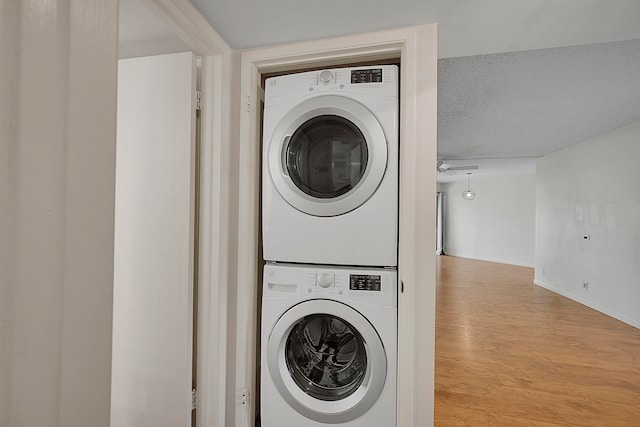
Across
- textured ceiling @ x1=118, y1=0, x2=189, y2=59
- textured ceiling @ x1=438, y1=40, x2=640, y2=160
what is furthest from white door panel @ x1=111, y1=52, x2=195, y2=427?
textured ceiling @ x1=438, y1=40, x2=640, y2=160

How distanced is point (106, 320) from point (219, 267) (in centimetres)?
101

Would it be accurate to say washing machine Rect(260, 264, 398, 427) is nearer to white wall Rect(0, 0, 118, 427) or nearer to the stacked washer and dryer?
the stacked washer and dryer

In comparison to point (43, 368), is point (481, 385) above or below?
below

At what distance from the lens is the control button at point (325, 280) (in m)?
1.45

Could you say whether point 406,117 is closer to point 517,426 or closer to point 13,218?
point 13,218

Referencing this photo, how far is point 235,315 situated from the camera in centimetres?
154

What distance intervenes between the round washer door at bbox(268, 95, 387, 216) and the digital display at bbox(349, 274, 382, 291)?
0.32 metres

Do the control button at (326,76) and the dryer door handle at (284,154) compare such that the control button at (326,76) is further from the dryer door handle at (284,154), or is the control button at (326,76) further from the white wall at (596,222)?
the white wall at (596,222)

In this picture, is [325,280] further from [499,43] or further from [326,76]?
[499,43]

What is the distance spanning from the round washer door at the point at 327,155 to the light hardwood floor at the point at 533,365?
149cm

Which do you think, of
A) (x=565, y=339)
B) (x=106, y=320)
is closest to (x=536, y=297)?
(x=565, y=339)

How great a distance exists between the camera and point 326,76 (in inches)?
58.1

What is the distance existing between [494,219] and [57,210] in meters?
9.53

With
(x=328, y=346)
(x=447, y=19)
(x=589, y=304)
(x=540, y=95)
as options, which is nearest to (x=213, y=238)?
(x=328, y=346)
